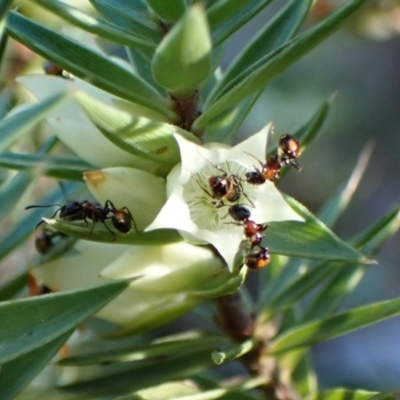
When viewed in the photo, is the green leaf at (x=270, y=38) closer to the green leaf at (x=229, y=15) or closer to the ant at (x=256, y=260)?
the green leaf at (x=229, y=15)

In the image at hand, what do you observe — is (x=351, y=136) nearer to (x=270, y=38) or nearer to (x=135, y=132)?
(x=270, y=38)

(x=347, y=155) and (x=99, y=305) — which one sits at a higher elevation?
(x=347, y=155)

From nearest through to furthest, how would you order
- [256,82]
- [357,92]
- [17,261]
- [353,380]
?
[256,82] < [17,261] < [353,380] < [357,92]

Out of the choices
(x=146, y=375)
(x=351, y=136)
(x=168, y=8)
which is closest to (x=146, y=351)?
(x=146, y=375)

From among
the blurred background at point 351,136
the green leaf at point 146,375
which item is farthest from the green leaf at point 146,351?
the blurred background at point 351,136

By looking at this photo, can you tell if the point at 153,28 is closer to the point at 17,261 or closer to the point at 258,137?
the point at 258,137

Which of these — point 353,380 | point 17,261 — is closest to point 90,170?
point 17,261

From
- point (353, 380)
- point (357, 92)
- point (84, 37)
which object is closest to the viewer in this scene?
point (84, 37)
